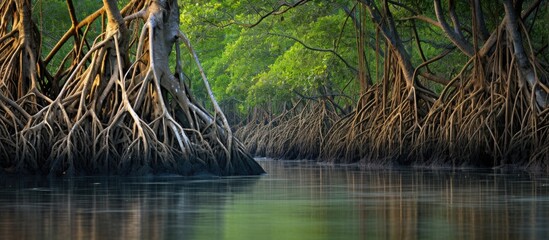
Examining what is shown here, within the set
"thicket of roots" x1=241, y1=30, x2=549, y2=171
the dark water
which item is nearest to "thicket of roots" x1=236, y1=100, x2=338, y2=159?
"thicket of roots" x1=241, y1=30, x2=549, y2=171

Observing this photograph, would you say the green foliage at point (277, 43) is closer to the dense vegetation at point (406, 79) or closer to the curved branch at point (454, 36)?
the dense vegetation at point (406, 79)

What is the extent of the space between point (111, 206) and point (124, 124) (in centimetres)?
789

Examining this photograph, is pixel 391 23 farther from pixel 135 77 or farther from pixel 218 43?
pixel 218 43

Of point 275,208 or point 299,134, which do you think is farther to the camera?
point 299,134

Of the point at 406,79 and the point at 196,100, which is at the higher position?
the point at 406,79

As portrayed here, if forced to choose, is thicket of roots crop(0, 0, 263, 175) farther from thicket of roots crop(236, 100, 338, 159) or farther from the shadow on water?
thicket of roots crop(236, 100, 338, 159)

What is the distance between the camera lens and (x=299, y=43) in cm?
3547

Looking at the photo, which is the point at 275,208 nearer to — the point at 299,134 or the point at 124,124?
the point at 124,124

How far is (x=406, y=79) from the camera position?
89.0 feet

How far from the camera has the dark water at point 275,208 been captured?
958cm

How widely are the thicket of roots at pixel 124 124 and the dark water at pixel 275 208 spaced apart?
3.91ft

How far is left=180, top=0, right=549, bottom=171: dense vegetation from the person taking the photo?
2283 cm

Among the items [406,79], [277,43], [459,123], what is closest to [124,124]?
[459,123]

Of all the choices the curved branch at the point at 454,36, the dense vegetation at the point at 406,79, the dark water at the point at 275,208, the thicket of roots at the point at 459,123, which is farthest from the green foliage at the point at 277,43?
the dark water at the point at 275,208
